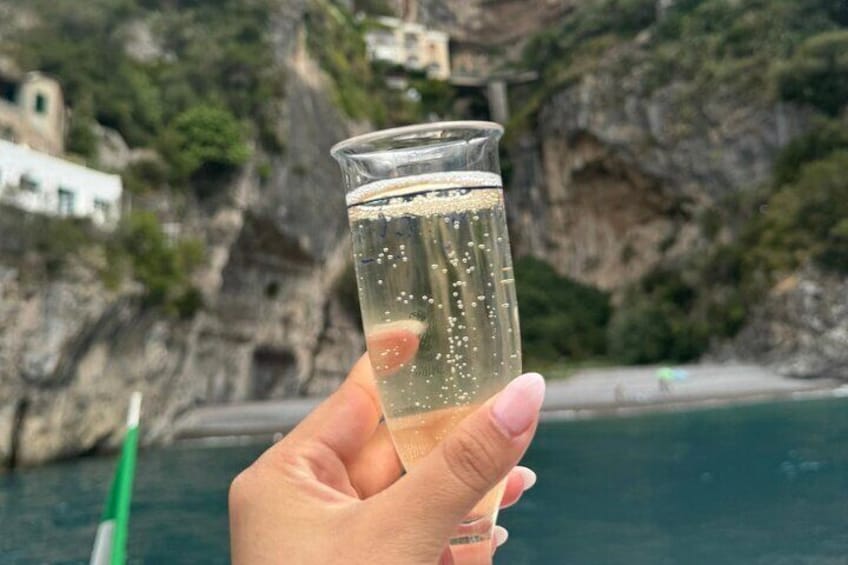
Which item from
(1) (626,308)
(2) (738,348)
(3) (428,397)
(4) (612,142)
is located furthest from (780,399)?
(3) (428,397)

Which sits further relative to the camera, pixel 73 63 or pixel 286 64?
pixel 286 64

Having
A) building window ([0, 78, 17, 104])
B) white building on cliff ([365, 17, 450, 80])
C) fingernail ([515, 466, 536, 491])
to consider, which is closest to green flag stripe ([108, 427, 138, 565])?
fingernail ([515, 466, 536, 491])

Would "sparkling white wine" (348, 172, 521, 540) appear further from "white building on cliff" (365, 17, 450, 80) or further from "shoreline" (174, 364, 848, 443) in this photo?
"white building on cliff" (365, 17, 450, 80)

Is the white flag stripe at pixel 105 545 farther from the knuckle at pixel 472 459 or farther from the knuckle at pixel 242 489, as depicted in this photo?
the knuckle at pixel 472 459

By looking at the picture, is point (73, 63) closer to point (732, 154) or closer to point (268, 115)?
point (268, 115)

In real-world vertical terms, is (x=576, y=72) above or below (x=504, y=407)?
above
